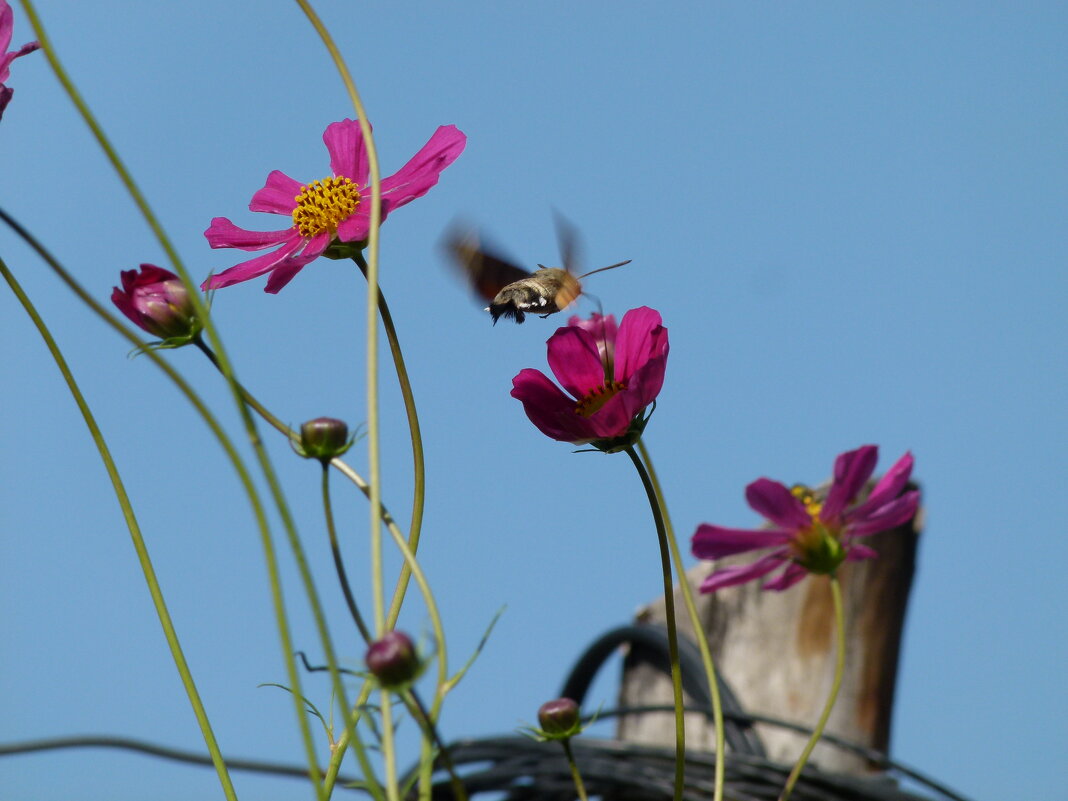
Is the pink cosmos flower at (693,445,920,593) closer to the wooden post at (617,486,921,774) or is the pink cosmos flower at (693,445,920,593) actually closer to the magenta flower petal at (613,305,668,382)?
the magenta flower petal at (613,305,668,382)

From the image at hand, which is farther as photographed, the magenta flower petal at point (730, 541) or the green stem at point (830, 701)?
the magenta flower petal at point (730, 541)

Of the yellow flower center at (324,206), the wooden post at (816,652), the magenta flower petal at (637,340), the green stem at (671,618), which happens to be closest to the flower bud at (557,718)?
the green stem at (671,618)

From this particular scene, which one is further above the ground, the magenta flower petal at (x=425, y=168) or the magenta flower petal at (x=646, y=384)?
the magenta flower petal at (x=425, y=168)

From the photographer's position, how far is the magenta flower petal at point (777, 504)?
0.74 metres

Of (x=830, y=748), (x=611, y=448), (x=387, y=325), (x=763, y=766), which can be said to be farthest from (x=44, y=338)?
(x=830, y=748)

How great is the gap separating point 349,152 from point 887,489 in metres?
0.41

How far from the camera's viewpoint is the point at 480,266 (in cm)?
70

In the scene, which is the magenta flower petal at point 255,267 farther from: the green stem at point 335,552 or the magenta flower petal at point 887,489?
the magenta flower petal at point 887,489

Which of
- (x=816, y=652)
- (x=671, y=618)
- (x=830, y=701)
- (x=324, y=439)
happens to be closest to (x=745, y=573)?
(x=830, y=701)

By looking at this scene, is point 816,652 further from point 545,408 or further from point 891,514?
point 545,408

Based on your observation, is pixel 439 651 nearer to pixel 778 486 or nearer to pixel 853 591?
pixel 778 486

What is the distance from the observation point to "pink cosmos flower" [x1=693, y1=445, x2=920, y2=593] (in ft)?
2.42

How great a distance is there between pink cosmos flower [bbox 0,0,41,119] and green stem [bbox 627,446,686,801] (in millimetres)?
312

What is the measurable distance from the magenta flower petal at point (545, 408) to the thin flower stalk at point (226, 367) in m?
0.22
